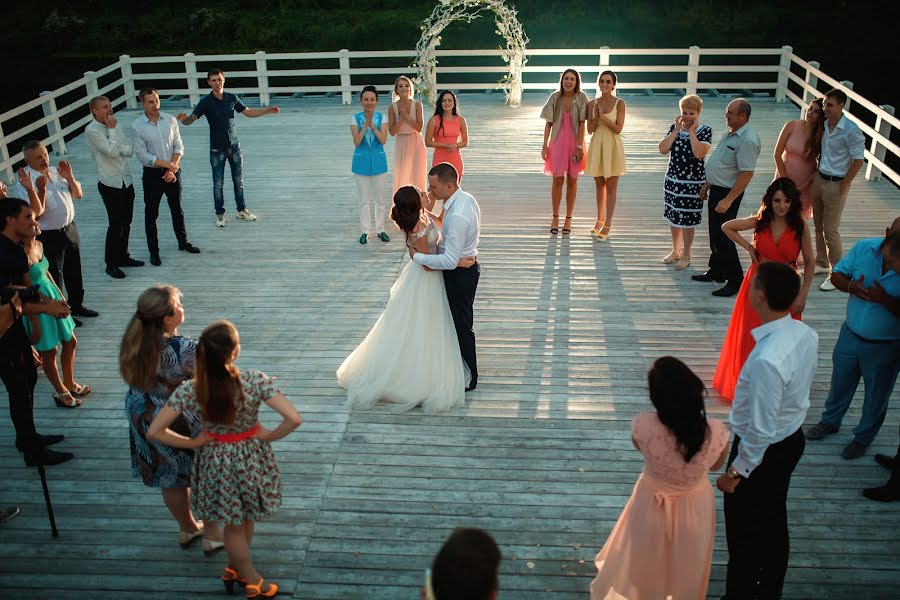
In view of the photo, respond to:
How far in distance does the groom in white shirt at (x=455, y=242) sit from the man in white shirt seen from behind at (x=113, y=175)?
132 inches

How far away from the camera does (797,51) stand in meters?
26.0

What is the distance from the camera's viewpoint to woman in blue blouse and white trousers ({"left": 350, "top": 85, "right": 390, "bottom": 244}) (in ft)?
24.3

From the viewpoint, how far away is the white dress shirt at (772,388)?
3104 mm

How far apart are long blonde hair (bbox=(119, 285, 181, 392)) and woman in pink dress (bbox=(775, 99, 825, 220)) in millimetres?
4762

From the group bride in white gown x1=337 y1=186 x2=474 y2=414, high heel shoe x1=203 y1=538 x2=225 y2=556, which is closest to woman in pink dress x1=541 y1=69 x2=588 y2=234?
bride in white gown x1=337 y1=186 x2=474 y2=414

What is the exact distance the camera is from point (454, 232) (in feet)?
15.7

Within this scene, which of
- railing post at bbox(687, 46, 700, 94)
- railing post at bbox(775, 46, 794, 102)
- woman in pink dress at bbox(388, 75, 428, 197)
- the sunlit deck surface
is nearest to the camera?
the sunlit deck surface

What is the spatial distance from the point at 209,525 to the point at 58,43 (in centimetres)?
3362

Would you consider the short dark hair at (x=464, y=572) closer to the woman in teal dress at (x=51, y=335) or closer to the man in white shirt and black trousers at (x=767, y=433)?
the man in white shirt and black trousers at (x=767, y=433)

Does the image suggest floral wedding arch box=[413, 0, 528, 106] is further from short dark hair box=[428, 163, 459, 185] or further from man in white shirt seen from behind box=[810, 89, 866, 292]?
Answer: short dark hair box=[428, 163, 459, 185]

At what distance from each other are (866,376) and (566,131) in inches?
149

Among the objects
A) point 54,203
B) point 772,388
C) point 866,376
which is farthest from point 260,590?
point 54,203

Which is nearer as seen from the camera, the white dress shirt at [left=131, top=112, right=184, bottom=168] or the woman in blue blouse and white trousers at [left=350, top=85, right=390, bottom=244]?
the white dress shirt at [left=131, top=112, right=184, bottom=168]

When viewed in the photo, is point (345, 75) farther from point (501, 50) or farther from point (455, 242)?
point (455, 242)
